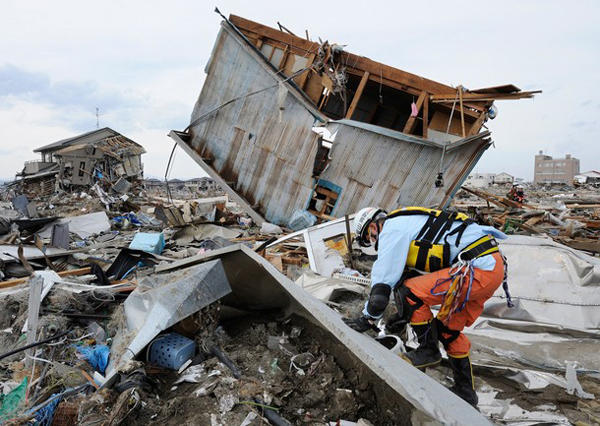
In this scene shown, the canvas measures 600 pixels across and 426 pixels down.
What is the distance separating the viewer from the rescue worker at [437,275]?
2510mm

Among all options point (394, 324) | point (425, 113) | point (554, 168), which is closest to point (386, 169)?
point (425, 113)

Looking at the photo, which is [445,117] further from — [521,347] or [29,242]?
[29,242]

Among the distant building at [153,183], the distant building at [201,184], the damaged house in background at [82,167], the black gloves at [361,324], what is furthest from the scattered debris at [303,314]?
the distant building at [201,184]

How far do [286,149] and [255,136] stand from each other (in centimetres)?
112

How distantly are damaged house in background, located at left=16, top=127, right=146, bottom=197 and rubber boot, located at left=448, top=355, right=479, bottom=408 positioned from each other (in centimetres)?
2109

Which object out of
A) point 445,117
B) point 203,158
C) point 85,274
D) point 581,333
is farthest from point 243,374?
point 203,158

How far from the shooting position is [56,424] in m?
1.89

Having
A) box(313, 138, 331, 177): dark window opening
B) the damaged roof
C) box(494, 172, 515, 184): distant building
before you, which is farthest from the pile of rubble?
box(494, 172, 515, 184): distant building

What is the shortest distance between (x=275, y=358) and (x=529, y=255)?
3420 mm

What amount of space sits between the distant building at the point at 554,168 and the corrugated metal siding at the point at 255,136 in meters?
73.9

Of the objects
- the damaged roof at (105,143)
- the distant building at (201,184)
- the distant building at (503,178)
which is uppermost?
the distant building at (503,178)

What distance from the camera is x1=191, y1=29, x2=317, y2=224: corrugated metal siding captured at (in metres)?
9.49

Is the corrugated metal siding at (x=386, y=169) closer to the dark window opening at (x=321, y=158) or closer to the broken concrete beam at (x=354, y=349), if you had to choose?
the dark window opening at (x=321, y=158)

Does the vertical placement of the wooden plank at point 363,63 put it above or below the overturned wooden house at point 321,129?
above
